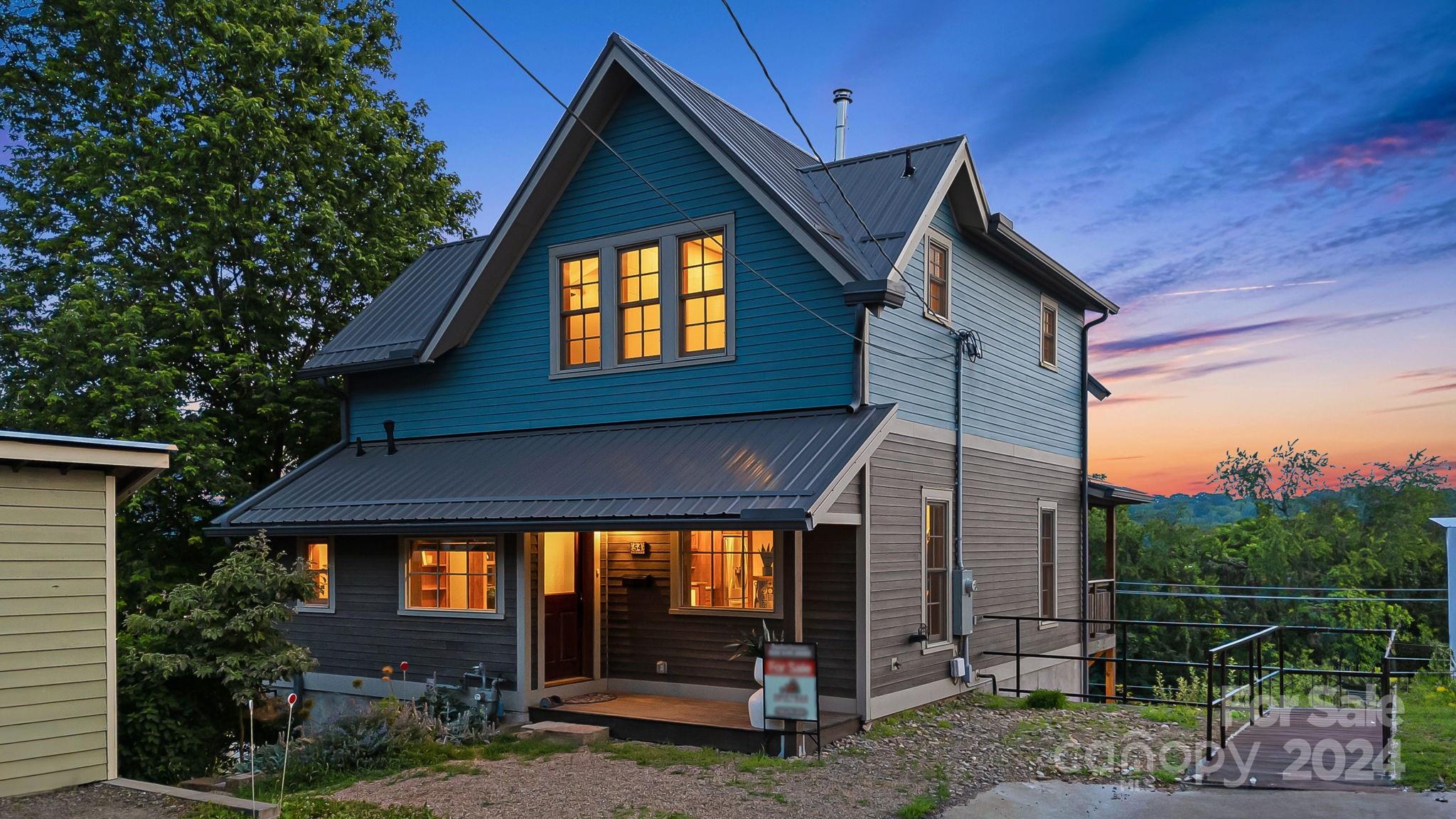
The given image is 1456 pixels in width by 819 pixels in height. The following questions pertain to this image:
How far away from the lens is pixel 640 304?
14.3 m

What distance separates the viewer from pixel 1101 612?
2073 centimetres

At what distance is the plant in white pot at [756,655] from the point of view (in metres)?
11.1

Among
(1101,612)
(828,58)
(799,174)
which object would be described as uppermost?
(828,58)

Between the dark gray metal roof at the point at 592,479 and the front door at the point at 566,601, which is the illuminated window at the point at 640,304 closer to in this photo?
the dark gray metal roof at the point at 592,479

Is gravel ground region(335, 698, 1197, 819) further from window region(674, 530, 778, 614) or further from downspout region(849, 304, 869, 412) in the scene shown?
downspout region(849, 304, 869, 412)

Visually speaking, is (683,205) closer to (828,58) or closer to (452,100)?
(828,58)

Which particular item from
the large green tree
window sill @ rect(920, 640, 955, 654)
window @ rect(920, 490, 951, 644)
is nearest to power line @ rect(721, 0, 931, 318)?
window @ rect(920, 490, 951, 644)

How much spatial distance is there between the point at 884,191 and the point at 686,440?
431 centimetres

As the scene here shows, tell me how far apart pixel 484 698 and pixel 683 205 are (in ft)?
21.4

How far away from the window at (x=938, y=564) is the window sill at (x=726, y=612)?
7.62 feet

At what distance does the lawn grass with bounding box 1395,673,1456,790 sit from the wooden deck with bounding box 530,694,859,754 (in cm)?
512

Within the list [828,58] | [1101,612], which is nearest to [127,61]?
[828,58]

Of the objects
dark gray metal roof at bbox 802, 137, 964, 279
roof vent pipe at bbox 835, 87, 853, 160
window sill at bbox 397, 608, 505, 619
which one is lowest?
window sill at bbox 397, 608, 505, 619

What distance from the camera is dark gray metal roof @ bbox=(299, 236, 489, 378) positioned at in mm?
16312
